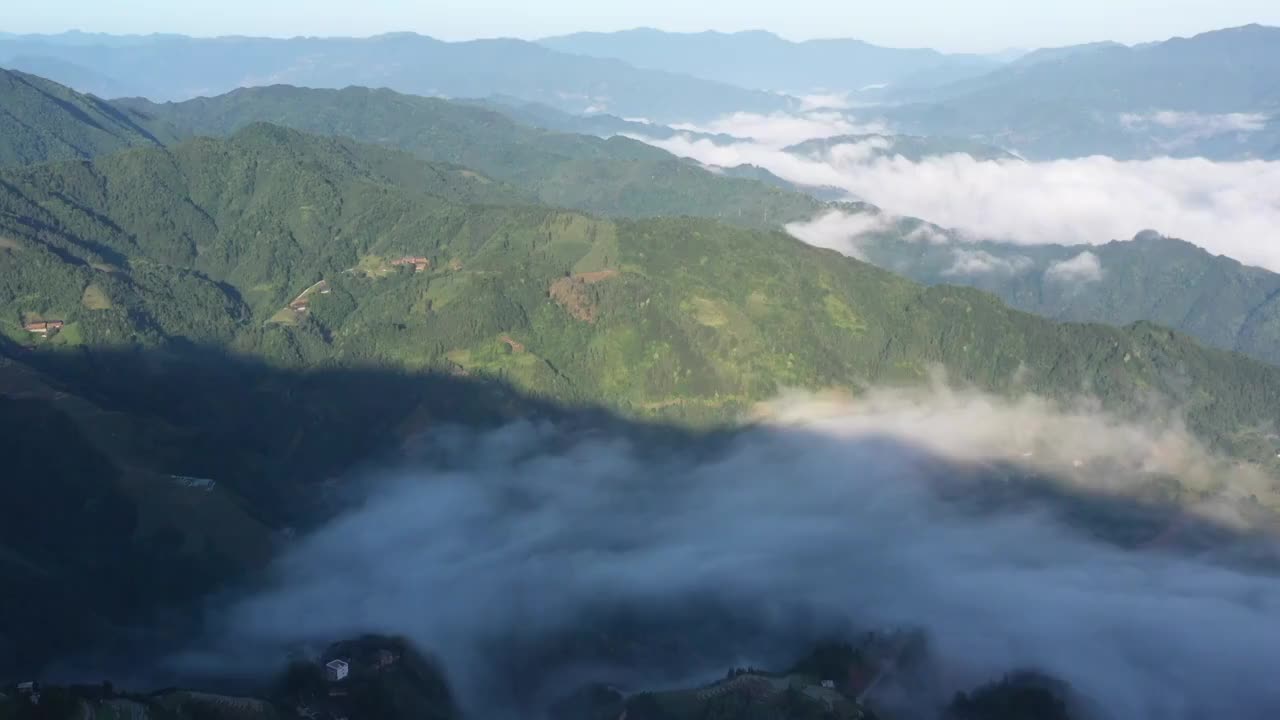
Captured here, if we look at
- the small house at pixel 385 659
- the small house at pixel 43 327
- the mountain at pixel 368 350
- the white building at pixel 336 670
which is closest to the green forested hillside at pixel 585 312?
the mountain at pixel 368 350

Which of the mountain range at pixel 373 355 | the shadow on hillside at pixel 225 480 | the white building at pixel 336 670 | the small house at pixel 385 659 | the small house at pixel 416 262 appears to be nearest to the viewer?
the white building at pixel 336 670

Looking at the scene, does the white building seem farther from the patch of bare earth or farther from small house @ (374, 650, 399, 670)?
the patch of bare earth

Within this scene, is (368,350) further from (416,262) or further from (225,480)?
(225,480)

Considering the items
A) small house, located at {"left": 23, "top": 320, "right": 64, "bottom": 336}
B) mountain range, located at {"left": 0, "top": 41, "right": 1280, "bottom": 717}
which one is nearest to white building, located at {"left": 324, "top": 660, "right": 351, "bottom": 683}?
mountain range, located at {"left": 0, "top": 41, "right": 1280, "bottom": 717}

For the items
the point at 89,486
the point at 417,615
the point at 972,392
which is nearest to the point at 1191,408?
the point at 972,392

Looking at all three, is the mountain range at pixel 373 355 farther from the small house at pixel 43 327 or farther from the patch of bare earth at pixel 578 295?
the patch of bare earth at pixel 578 295
